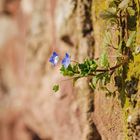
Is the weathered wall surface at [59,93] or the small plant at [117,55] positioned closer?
the small plant at [117,55]

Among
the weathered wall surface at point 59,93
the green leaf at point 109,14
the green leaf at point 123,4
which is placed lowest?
the weathered wall surface at point 59,93

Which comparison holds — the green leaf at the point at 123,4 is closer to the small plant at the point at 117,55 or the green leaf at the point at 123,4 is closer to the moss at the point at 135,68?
the small plant at the point at 117,55

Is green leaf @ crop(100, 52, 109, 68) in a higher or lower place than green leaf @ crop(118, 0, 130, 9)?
lower

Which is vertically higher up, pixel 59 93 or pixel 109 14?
pixel 109 14

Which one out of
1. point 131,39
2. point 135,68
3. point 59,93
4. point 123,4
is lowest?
point 59,93

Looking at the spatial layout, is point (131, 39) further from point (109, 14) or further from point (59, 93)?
point (59, 93)

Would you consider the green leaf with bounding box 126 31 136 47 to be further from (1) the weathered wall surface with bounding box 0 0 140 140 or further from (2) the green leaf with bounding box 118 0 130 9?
(1) the weathered wall surface with bounding box 0 0 140 140

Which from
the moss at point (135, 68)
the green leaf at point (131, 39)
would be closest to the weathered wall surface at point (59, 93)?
the moss at point (135, 68)

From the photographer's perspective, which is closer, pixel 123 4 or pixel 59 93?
pixel 123 4

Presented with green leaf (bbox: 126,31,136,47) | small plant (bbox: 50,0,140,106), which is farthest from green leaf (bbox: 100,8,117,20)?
green leaf (bbox: 126,31,136,47)

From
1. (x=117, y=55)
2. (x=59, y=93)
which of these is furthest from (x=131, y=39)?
(x=59, y=93)

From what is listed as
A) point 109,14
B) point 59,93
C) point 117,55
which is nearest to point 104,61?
point 117,55
